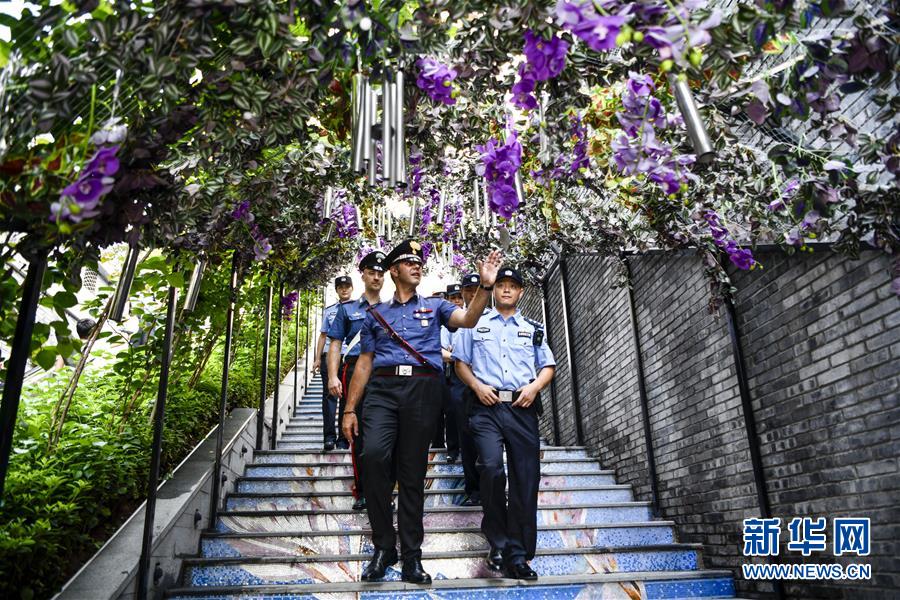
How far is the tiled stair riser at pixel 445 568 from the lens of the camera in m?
3.85

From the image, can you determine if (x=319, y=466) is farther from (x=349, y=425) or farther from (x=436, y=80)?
(x=436, y=80)

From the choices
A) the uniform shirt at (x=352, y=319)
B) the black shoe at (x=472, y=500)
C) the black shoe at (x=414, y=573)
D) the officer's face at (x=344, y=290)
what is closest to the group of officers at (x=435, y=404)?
the black shoe at (x=414, y=573)

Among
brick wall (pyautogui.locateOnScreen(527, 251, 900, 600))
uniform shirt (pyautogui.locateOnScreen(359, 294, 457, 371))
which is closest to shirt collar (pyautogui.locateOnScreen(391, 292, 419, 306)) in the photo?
uniform shirt (pyautogui.locateOnScreen(359, 294, 457, 371))

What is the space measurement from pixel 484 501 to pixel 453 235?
453 cm

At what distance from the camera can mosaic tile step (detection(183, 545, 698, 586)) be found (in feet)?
12.6

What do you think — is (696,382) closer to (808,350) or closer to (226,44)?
(808,350)

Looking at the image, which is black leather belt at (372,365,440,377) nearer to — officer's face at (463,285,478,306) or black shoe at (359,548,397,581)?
black shoe at (359,548,397,581)

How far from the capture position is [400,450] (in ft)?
12.1

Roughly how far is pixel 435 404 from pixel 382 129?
6.81 ft

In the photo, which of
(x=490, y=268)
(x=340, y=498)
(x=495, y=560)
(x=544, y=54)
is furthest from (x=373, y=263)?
(x=544, y=54)

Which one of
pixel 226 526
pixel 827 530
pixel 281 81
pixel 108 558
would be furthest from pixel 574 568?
pixel 281 81

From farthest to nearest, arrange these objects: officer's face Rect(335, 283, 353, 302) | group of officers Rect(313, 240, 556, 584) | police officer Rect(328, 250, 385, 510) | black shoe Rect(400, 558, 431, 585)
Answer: officer's face Rect(335, 283, 353, 302)
police officer Rect(328, 250, 385, 510)
group of officers Rect(313, 240, 556, 584)
black shoe Rect(400, 558, 431, 585)

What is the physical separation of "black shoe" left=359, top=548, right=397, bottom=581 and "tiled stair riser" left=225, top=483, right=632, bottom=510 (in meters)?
1.37

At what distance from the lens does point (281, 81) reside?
2098 millimetres
